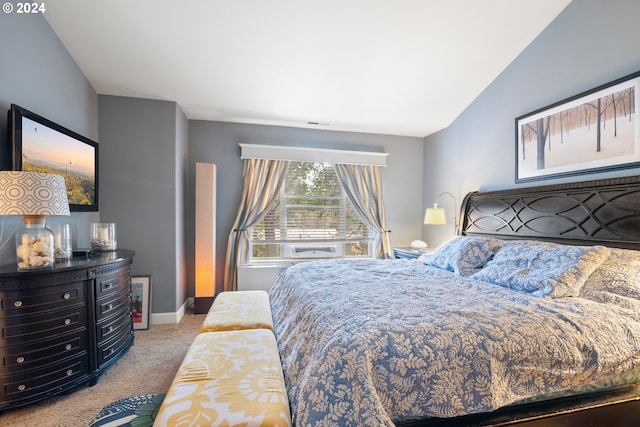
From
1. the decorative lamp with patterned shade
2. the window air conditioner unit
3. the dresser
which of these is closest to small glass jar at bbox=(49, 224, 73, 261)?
the dresser

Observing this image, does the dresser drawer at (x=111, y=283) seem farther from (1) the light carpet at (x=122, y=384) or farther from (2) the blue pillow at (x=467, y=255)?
(2) the blue pillow at (x=467, y=255)

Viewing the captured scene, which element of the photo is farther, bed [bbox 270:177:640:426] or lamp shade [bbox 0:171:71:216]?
lamp shade [bbox 0:171:71:216]

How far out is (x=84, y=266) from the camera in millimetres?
1999

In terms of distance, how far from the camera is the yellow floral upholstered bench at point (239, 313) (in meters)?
1.97

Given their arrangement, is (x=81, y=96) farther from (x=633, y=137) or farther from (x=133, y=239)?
(x=633, y=137)

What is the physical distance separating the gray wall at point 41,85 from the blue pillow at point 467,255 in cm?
349

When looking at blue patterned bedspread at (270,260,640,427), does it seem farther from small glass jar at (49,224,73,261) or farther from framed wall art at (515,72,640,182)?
small glass jar at (49,224,73,261)

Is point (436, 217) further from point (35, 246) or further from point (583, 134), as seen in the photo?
point (35, 246)

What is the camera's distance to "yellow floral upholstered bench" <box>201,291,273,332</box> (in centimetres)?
197

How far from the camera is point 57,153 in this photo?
2.38m

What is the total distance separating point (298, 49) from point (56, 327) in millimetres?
2907

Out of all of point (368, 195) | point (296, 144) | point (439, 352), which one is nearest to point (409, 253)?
point (368, 195)

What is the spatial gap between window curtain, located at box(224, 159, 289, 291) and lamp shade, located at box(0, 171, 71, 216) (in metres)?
2.12

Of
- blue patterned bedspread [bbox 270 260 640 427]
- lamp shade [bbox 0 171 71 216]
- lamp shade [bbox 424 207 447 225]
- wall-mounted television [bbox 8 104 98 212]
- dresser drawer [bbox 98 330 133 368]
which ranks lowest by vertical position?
dresser drawer [bbox 98 330 133 368]
